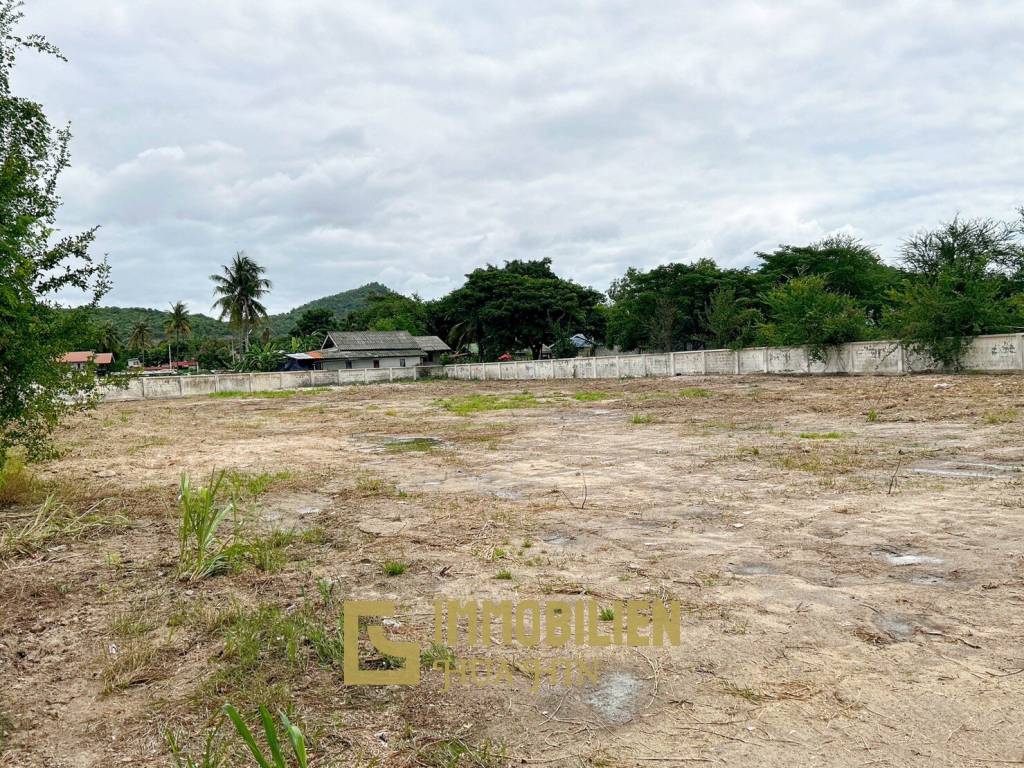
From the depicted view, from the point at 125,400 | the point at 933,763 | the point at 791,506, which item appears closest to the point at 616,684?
the point at 933,763

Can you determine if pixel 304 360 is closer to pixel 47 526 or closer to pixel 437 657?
pixel 47 526

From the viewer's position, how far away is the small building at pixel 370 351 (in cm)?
6297

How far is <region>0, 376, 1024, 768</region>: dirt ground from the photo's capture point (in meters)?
2.67

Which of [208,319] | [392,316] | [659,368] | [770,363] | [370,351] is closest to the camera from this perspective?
[770,363]

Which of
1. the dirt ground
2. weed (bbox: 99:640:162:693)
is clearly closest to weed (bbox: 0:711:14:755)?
the dirt ground

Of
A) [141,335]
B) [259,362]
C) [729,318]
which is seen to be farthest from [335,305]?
[729,318]

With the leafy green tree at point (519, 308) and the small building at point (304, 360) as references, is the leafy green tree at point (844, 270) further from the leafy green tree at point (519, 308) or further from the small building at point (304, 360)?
the small building at point (304, 360)

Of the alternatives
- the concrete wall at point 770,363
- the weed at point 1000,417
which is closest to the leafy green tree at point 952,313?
the concrete wall at point 770,363

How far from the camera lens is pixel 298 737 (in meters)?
1.97

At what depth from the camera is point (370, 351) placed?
63438 millimetres

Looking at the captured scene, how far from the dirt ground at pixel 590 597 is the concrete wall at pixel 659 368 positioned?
1404 centimetres

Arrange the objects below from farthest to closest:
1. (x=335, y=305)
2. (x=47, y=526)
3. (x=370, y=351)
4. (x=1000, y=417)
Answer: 1. (x=335, y=305)
2. (x=370, y=351)
3. (x=1000, y=417)
4. (x=47, y=526)

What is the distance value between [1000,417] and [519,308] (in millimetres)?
46691

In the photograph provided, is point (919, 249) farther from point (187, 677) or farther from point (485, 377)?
point (187, 677)
